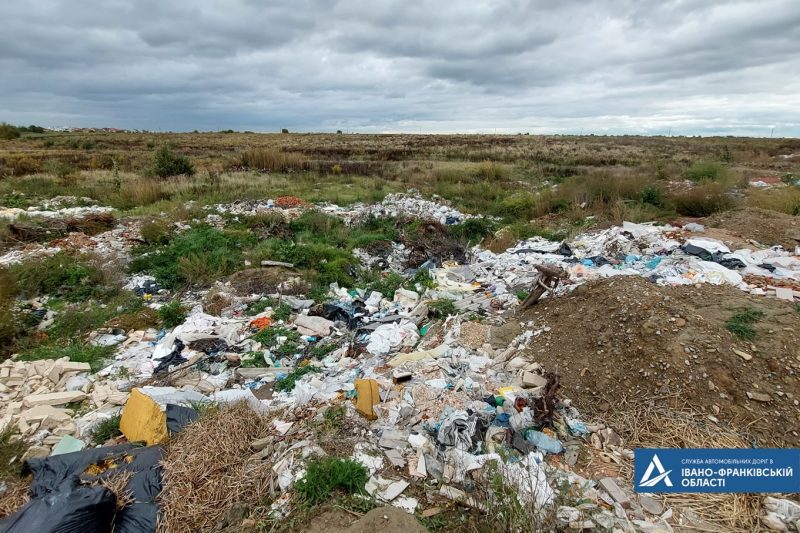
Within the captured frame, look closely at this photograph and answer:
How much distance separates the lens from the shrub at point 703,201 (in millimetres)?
9086

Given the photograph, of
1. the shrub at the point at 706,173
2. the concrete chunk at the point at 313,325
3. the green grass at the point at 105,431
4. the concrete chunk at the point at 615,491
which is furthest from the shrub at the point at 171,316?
the shrub at the point at 706,173

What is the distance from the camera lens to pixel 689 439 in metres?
2.90

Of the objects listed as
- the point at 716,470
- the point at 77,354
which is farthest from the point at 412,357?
the point at 77,354

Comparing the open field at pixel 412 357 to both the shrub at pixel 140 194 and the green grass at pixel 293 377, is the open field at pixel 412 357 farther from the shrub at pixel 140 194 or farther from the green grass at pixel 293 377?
the shrub at pixel 140 194

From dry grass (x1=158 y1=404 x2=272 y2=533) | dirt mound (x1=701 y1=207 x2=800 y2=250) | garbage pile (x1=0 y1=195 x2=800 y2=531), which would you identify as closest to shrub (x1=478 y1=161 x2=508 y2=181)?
dirt mound (x1=701 y1=207 x2=800 y2=250)

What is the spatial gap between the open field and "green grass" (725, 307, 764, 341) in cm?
3

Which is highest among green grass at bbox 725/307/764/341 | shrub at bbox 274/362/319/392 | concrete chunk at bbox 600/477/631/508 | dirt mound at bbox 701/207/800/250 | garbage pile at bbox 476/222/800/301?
dirt mound at bbox 701/207/800/250

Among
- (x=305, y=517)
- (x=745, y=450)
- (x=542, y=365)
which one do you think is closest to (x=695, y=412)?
(x=745, y=450)

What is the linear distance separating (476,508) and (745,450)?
6.23ft

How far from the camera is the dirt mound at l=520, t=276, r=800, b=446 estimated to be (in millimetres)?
3023

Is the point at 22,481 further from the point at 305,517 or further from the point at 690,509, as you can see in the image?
the point at 690,509

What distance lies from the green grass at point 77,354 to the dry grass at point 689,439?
5.38 m

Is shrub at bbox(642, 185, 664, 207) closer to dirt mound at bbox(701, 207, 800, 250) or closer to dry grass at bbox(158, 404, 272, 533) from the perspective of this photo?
dirt mound at bbox(701, 207, 800, 250)

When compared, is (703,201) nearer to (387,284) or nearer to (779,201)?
(779,201)
